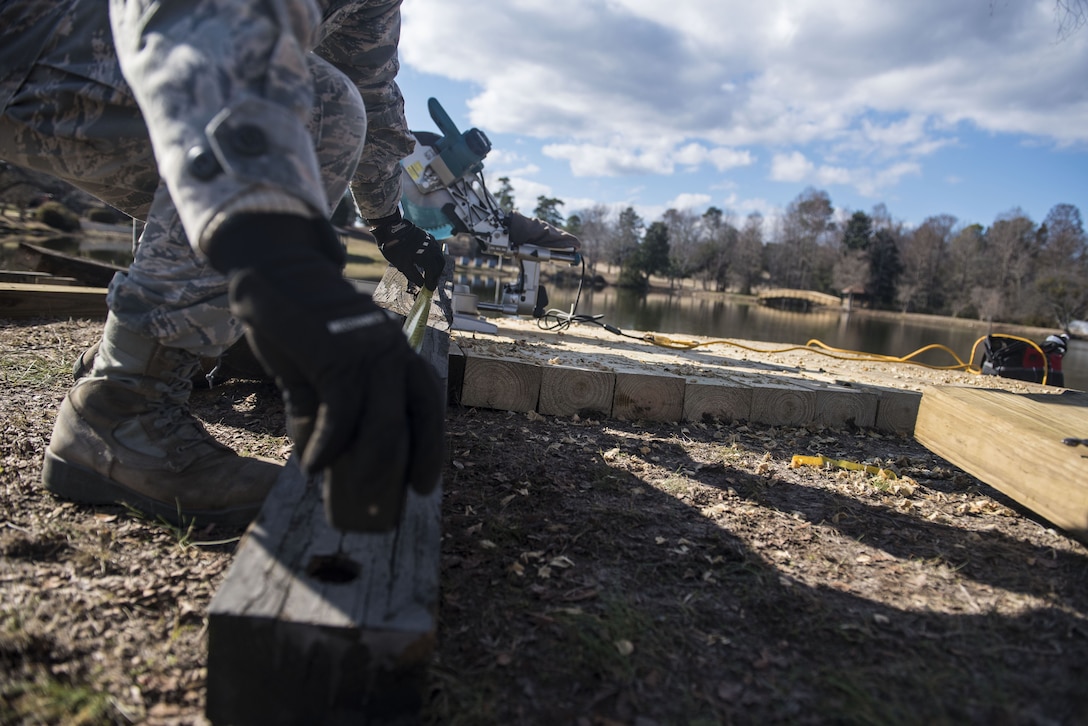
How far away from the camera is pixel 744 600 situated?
154 cm

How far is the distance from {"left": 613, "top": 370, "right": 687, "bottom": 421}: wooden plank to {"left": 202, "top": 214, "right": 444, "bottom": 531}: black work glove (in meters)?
2.23

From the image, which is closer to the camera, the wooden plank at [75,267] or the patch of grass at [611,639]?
the patch of grass at [611,639]

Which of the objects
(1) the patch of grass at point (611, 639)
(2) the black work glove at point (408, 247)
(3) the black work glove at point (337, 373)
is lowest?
(1) the patch of grass at point (611, 639)

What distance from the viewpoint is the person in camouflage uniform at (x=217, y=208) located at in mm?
992

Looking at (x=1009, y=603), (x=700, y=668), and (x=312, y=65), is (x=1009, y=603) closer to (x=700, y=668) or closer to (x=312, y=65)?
(x=700, y=668)

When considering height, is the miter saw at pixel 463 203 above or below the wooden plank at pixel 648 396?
above

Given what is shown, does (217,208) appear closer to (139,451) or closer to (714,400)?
(139,451)

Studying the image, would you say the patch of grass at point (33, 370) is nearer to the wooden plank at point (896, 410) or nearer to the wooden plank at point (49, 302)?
the wooden plank at point (49, 302)

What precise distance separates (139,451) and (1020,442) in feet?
7.95

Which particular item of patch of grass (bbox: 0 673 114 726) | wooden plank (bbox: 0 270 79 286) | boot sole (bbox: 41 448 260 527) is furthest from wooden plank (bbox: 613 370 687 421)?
wooden plank (bbox: 0 270 79 286)

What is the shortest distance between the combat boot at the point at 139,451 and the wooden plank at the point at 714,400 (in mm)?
2121

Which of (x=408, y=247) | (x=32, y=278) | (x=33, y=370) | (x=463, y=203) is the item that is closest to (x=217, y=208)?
(x=408, y=247)

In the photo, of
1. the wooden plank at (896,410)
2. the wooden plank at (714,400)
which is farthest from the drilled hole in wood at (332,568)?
the wooden plank at (896,410)

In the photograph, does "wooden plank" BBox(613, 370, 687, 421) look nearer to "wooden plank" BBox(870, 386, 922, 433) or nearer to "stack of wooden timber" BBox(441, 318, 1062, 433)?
"stack of wooden timber" BBox(441, 318, 1062, 433)
